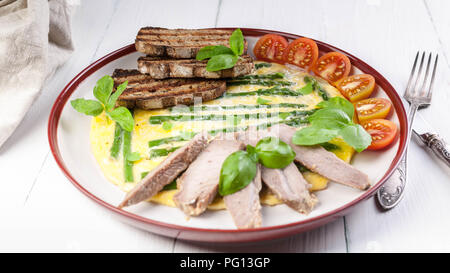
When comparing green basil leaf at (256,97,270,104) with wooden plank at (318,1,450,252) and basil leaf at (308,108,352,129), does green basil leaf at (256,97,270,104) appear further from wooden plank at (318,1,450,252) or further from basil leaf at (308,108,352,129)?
wooden plank at (318,1,450,252)

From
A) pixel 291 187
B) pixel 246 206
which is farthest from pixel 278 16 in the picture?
pixel 246 206

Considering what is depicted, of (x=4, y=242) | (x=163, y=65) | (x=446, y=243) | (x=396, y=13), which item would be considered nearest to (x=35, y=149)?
(x=4, y=242)

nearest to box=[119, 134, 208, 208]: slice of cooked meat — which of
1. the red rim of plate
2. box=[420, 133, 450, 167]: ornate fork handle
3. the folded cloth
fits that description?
the red rim of plate

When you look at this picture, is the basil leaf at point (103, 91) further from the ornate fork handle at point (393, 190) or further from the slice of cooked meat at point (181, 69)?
the ornate fork handle at point (393, 190)

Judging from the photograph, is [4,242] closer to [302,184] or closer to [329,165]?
[302,184]

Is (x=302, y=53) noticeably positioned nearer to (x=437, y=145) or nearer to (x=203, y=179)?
(x=437, y=145)

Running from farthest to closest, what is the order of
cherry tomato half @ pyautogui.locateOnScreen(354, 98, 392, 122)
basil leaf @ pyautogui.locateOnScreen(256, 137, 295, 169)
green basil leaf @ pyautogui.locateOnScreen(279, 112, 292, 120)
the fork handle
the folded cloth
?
the folded cloth
green basil leaf @ pyautogui.locateOnScreen(279, 112, 292, 120)
cherry tomato half @ pyautogui.locateOnScreen(354, 98, 392, 122)
the fork handle
basil leaf @ pyautogui.locateOnScreen(256, 137, 295, 169)
